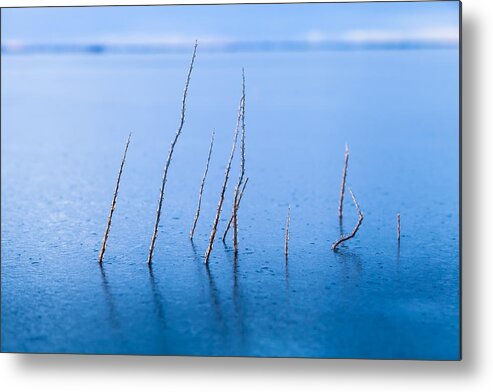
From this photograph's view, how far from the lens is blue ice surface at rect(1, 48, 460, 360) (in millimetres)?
3014

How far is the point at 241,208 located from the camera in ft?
11.8

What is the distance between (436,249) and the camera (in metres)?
3.23

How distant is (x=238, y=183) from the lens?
11.2ft

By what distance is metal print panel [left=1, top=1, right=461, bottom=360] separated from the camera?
3020mm

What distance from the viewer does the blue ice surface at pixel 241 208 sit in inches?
119

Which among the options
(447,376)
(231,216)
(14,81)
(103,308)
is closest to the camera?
(447,376)

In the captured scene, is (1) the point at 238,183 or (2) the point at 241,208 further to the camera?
(2) the point at 241,208

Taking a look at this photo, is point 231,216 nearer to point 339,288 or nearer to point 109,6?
point 339,288

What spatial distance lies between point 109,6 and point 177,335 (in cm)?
133

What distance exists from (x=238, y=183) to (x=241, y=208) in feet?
0.72

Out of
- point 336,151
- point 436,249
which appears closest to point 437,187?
point 436,249

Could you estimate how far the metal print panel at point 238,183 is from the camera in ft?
9.91

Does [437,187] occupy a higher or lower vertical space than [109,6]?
lower

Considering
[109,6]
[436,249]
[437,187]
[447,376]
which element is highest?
[109,6]
